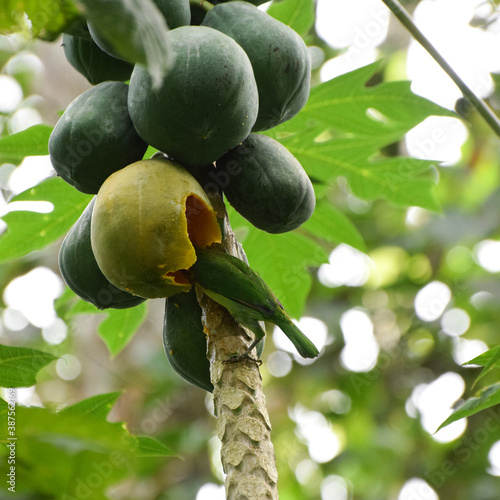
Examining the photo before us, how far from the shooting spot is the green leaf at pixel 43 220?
6.69 ft

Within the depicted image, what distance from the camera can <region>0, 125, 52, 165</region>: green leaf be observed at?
1931 millimetres

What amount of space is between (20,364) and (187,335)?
0.40 m

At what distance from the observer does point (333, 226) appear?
2.22 m

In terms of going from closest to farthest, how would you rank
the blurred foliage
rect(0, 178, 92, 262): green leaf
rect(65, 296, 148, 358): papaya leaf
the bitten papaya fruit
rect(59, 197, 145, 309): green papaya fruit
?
the bitten papaya fruit < rect(59, 197, 145, 309): green papaya fruit < rect(0, 178, 92, 262): green leaf < rect(65, 296, 148, 358): papaya leaf < the blurred foliage

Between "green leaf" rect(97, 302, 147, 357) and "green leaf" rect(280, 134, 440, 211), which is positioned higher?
"green leaf" rect(280, 134, 440, 211)

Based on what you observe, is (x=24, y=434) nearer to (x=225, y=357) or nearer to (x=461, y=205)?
(x=225, y=357)

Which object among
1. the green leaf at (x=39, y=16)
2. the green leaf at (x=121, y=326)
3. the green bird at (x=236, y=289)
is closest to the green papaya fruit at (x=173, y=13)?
the green leaf at (x=39, y=16)

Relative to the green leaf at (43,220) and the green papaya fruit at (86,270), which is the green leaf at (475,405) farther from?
the green leaf at (43,220)

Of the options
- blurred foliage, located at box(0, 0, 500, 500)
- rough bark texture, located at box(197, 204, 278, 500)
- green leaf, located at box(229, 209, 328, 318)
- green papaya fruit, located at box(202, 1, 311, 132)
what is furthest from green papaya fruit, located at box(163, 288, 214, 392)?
blurred foliage, located at box(0, 0, 500, 500)

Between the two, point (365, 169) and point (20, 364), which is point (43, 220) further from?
point (365, 169)

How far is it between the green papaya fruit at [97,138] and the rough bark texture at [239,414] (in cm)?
36

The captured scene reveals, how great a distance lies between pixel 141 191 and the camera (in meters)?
1.19

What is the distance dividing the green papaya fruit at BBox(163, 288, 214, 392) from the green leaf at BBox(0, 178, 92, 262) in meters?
0.78

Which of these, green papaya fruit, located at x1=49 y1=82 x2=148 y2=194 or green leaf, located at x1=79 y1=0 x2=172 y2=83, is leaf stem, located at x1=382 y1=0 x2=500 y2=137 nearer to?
green papaya fruit, located at x1=49 y1=82 x2=148 y2=194
